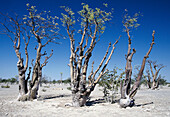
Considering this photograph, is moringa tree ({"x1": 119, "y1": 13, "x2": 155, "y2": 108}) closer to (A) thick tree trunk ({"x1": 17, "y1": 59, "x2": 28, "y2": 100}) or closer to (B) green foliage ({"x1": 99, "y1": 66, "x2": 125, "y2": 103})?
(B) green foliage ({"x1": 99, "y1": 66, "x2": 125, "y2": 103})

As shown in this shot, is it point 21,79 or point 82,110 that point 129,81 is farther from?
point 21,79

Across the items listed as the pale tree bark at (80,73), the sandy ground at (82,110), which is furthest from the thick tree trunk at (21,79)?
the pale tree bark at (80,73)

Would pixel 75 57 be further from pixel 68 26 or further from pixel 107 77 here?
pixel 107 77

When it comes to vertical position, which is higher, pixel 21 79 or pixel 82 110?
pixel 21 79

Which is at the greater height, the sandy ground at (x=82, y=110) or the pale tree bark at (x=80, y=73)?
the pale tree bark at (x=80, y=73)

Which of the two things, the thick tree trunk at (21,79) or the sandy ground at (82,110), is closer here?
the sandy ground at (82,110)

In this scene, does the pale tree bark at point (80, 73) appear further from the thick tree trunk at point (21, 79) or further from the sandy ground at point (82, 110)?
the thick tree trunk at point (21, 79)

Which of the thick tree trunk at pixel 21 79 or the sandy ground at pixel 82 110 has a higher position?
the thick tree trunk at pixel 21 79

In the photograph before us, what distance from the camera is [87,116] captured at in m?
5.95

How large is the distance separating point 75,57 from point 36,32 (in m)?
4.50

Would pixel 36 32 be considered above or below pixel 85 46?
above

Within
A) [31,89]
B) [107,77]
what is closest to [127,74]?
[107,77]

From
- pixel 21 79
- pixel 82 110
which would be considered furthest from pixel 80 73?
pixel 21 79

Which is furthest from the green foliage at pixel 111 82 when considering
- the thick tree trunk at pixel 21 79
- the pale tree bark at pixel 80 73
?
the thick tree trunk at pixel 21 79
